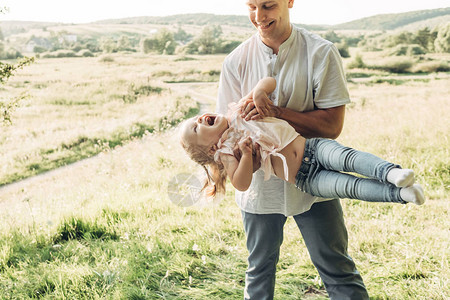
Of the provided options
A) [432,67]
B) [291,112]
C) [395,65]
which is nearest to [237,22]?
[395,65]

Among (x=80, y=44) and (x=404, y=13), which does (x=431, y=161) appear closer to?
(x=404, y=13)

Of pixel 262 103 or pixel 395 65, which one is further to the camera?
pixel 395 65

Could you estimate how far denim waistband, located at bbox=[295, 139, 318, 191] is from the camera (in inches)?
58.2

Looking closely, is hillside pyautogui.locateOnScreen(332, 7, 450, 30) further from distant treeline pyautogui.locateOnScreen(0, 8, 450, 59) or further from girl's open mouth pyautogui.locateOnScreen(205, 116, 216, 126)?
girl's open mouth pyautogui.locateOnScreen(205, 116, 216, 126)

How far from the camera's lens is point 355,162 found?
1281mm

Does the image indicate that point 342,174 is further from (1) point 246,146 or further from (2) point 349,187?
(1) point 246,146

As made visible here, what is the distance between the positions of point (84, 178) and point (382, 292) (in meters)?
4.32

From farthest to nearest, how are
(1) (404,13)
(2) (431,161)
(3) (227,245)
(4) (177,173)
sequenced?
(1) (404,13)
(4) (177,173)
(2) (431,161)
(3) (227,245)

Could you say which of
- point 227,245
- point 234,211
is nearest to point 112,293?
point 227,245

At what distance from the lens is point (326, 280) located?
160 centimetres

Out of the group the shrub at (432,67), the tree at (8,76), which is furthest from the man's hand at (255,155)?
the shrub at (432,67)

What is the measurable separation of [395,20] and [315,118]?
8.21 metres

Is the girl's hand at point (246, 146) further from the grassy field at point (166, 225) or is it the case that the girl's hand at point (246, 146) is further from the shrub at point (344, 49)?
the shrub at point (344, 49)

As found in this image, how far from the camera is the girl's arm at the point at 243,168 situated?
1506 millimetres
